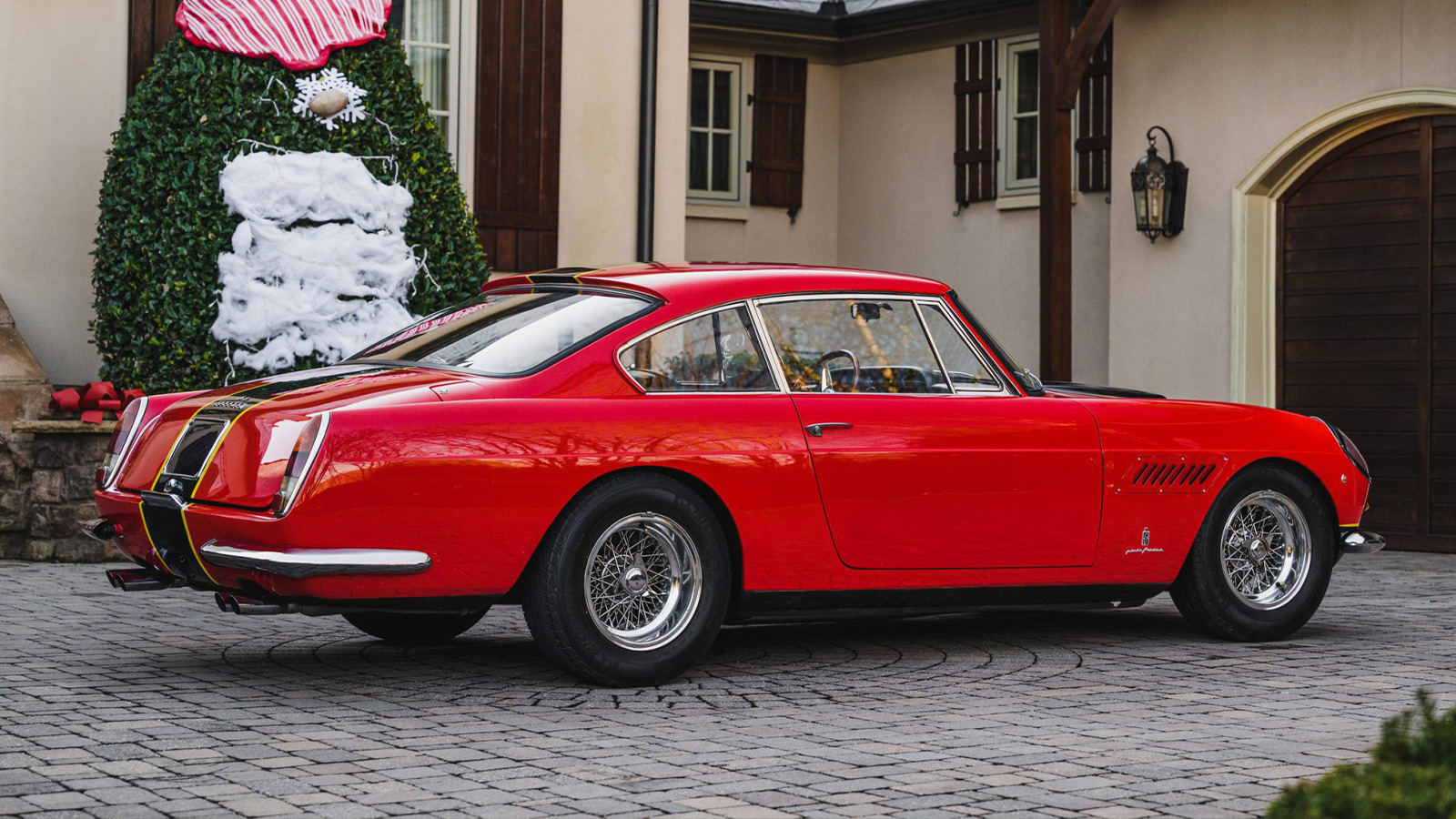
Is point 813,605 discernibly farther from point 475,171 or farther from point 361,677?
point 475,171

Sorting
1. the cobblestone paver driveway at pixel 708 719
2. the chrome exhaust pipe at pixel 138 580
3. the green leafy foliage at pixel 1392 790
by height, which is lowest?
the cobblestone paver driveway at pixel 708 719

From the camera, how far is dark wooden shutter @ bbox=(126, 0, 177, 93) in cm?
1125

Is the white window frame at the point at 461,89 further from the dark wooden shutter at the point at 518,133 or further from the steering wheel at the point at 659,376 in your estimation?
the steering wheel at the point at 659,376

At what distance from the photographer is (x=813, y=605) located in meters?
6.39

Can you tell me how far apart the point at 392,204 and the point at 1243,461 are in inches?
213

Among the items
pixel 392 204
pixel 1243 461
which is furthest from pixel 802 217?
pixel 1243 461

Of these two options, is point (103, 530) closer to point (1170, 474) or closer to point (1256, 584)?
point (1170, 474)

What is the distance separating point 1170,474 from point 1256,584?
72cm

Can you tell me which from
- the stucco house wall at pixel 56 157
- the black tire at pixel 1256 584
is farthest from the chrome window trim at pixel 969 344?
the stucco house wall at pixel 56 157

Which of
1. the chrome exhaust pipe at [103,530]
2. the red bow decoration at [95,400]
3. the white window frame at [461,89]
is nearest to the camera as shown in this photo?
the chrome exhaust pipe at [103,530]

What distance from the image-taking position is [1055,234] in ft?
43.5

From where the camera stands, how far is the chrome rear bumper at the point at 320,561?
5.43m

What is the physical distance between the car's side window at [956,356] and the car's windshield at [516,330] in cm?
113

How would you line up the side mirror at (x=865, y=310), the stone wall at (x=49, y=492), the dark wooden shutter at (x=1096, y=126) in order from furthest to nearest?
the dark wooden shutter at (x=1096, y=126), the stone wall at (x=49, y=492), the side mirror at (x=865, y=310)
